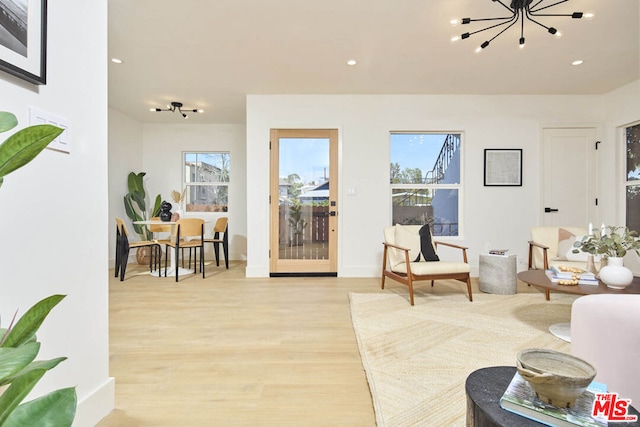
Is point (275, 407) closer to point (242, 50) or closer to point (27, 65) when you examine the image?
point (27, 65)

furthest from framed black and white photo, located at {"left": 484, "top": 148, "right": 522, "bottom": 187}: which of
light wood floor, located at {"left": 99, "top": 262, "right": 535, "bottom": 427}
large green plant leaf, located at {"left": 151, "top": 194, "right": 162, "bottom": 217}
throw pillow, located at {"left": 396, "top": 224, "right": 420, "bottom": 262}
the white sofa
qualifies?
large green plant leaf, located at {"left": 151, "top": 194, "right": 162, "bottom": 217}

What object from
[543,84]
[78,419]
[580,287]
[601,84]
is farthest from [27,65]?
[601,84]

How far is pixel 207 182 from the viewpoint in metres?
6.17

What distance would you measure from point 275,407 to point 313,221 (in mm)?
3165

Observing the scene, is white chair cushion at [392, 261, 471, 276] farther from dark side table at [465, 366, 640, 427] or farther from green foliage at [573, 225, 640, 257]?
dark side table at [465, 366, 640, 427]

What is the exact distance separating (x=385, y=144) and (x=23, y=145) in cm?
435

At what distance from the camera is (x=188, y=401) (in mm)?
1607

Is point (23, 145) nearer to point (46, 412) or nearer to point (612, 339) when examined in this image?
point (46, 412)

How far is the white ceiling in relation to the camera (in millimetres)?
2586

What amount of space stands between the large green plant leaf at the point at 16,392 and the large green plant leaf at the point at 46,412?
0.01 meters

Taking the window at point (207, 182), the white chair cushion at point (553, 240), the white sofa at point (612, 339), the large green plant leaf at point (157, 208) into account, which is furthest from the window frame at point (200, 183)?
the white sofa at point (612, 339)

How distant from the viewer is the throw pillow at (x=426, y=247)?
3.61 meters

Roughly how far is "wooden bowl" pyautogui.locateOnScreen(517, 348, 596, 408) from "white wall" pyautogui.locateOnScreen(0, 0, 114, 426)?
161 centimetres

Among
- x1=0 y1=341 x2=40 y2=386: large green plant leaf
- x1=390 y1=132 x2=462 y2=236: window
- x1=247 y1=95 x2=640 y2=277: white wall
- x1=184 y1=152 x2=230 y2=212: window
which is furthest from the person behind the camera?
x1=184 y1=152 x2=230 y2=212: window
